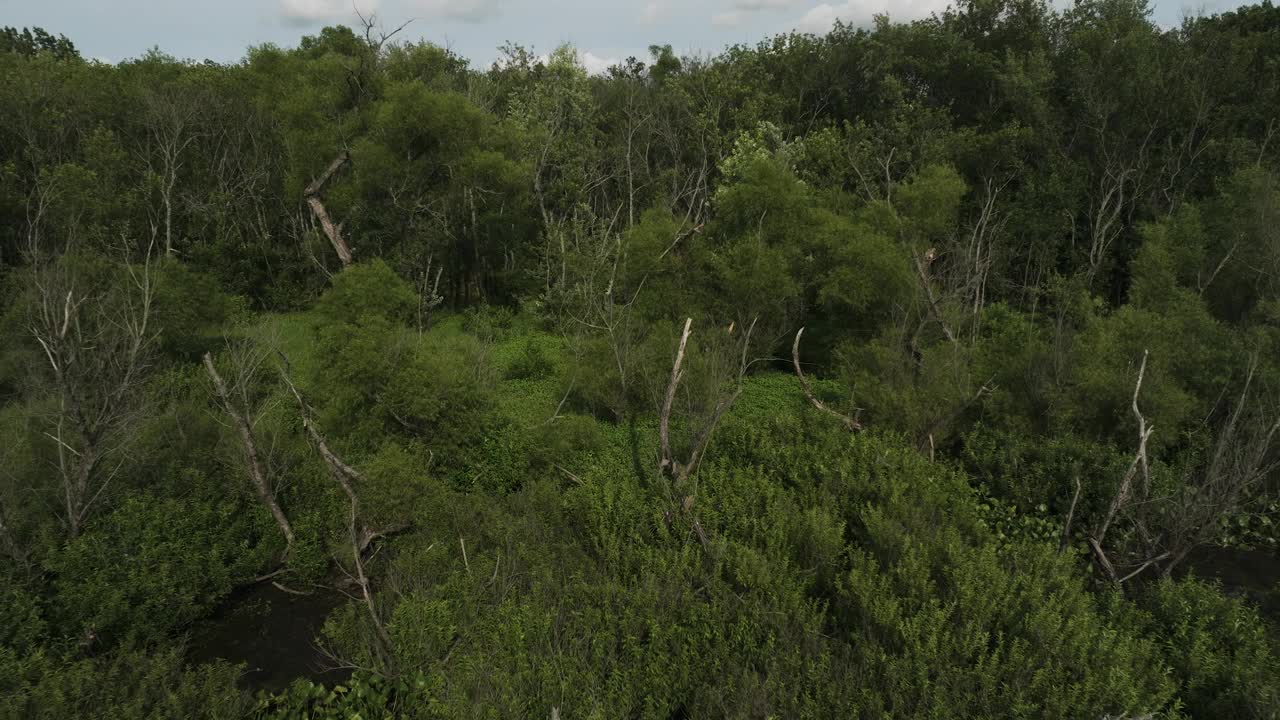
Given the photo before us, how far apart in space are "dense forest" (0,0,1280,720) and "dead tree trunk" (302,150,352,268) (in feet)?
1.66

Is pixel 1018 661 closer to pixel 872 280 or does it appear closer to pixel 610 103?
→ pixel 872 280

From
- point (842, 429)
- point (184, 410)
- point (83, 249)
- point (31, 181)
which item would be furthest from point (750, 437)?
point (31, 181)

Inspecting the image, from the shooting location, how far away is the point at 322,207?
24.2 metres

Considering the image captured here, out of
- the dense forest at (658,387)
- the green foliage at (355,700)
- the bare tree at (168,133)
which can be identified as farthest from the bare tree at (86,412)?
the bare tree at (168,133)

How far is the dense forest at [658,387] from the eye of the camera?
1056 centimetres

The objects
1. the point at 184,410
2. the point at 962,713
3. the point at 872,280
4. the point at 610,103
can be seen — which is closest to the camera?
the point at 962,713

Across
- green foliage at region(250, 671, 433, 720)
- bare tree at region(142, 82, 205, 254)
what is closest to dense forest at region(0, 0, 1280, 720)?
green foliage at region(250, 671, 433, 720)

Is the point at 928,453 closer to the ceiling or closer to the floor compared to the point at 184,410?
closer to the floor

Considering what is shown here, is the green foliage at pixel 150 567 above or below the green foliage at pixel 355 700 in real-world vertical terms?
above

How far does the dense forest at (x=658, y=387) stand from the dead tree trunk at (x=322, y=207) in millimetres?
506

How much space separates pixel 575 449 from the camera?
1741 centimetres

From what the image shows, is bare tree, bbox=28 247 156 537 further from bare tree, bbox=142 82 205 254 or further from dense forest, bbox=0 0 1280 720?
bare tree, bbox=142 82 205 254

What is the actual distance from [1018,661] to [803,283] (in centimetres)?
1470

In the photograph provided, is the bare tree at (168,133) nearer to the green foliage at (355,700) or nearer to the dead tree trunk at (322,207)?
the dead tree trunk at (322,207)
